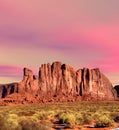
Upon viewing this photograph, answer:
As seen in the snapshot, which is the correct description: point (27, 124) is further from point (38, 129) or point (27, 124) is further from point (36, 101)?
point (36, 101)

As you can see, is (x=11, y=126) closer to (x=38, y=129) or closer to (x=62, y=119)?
(x=38, y=129)

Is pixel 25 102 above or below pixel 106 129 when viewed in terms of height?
above

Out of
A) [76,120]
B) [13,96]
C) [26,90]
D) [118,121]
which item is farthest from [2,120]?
[26,90]

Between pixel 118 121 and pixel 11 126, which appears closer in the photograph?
pixel 11 126

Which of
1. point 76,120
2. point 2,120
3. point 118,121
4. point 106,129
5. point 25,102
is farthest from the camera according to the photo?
point 25,102

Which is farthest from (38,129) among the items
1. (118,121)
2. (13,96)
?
(13,96)

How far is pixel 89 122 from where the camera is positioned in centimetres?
3791

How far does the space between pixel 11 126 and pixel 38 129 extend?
1.72 meters

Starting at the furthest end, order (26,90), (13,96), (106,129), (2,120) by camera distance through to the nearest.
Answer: (26,90), (13,96), (106,129), (2,120)

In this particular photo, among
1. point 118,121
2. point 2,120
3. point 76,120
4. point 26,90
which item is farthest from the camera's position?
point 26,90

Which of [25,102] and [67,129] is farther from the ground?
[25,102]

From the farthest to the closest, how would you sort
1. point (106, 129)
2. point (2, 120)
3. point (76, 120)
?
point (76, 120) → point (106, 129) → point (2, 120)

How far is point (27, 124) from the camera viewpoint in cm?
2306

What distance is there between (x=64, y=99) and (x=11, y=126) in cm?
15423
